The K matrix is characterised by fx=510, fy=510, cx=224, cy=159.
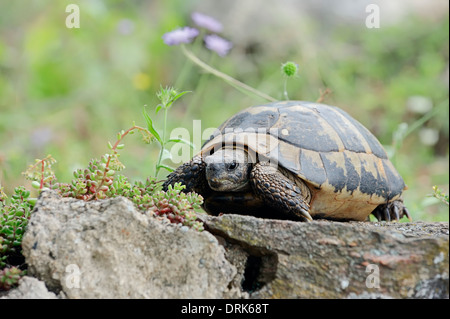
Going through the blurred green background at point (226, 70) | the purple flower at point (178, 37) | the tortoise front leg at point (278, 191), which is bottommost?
the tortoise front leg at point (278, 191)

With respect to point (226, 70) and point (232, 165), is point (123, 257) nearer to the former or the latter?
point (232, 165)

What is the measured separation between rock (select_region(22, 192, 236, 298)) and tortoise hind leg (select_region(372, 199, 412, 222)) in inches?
55.9

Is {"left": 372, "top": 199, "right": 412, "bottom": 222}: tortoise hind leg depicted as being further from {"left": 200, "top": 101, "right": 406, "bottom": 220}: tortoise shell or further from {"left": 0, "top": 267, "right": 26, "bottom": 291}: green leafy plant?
{"left": 0, "top": 267, "right": 26, "bottom": 291}: green leafy plant

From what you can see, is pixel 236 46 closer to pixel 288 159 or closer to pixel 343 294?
pixel 288 159

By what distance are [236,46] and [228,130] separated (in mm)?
5350

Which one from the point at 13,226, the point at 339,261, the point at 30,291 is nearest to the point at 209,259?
the point at 339,261

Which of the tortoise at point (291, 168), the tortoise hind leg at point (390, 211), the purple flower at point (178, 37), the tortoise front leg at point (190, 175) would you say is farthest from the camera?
the purple flower at point (178, 37)

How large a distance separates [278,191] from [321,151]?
320 millimetres

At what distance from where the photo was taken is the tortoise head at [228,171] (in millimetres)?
2256

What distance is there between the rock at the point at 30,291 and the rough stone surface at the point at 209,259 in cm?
3

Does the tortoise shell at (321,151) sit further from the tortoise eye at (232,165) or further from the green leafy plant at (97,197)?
the green leafy plant at (97,197)

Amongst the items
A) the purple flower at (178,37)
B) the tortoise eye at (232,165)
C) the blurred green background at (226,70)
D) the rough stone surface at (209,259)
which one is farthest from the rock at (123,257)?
the blurred green background at (226,70)

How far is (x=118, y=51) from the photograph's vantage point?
6.88m

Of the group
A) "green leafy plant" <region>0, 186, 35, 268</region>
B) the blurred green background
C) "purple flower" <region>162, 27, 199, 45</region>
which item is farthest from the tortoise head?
the blurred green background
